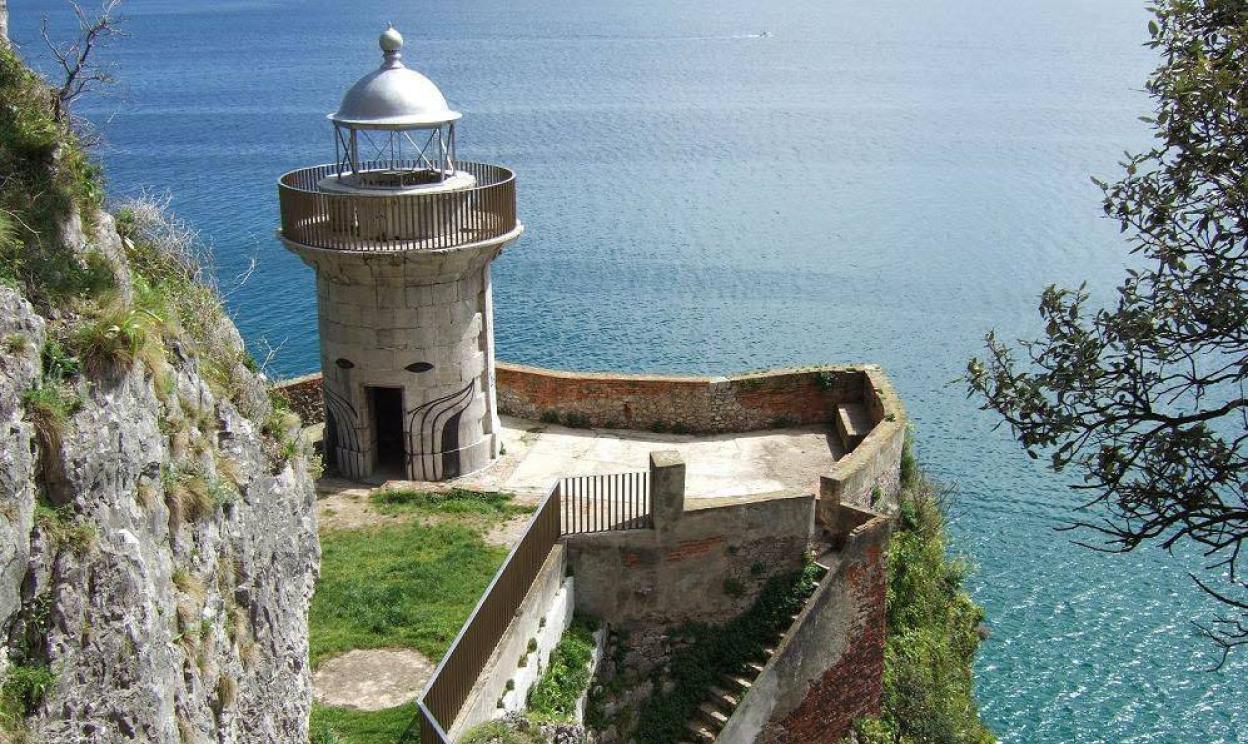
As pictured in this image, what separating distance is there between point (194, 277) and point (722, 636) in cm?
892

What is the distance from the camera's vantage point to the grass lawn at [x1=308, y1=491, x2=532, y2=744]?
12.7 meters

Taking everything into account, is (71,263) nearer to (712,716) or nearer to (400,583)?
(400,583)

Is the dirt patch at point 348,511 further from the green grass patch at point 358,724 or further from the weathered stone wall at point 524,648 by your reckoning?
the green grass patch at point 358,724

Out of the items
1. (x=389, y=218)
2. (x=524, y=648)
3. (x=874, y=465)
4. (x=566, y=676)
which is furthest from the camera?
(x=874, y=465)

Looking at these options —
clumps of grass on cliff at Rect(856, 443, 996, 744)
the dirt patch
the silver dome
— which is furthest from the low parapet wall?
the silver dome

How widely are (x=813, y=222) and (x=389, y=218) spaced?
3524 cm

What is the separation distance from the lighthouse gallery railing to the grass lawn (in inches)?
150

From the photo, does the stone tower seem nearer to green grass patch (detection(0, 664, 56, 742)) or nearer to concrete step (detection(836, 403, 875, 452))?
concrete step (detection(836, 403, 875, 452))

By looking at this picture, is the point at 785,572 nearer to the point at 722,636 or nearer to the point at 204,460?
the point at 722,636

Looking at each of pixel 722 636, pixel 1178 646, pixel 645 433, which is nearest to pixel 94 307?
pixel 722 636

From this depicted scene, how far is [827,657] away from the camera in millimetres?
17984

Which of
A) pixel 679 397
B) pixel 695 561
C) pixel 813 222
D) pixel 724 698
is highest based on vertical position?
pixel 679 397

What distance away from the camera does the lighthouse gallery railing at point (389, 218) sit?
17.6m

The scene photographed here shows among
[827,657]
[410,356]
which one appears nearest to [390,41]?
[410,356]
